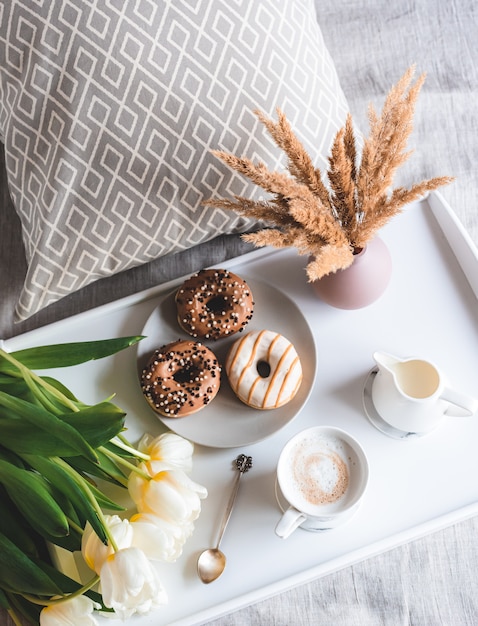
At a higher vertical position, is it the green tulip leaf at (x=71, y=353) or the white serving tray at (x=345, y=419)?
the green tulip leaf at (x=71, y=353)

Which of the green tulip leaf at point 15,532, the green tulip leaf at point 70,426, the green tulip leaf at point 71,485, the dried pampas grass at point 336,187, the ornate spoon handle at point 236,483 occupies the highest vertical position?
the dried pampas grass at point 336,187

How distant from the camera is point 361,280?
0.90 metres

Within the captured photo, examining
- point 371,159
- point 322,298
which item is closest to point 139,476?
point 322,298

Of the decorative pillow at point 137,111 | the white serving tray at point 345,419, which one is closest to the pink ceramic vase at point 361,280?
the white serving tray at point 345,419

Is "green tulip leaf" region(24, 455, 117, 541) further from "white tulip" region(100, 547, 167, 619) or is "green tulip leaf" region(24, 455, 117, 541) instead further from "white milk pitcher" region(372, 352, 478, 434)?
"white milk pitcher" region(372, 352, 478, 434)

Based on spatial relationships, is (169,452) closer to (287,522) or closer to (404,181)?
(287,522)

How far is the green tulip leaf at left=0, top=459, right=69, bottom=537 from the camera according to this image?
73cm

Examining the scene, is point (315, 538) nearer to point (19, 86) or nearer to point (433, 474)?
point (433, 474)

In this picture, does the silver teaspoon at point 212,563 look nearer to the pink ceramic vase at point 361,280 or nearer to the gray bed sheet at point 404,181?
the gray bed sheet at point 404,181

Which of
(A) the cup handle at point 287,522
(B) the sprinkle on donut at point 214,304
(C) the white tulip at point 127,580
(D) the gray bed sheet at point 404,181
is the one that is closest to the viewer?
(C) the white tulip at point 127,580

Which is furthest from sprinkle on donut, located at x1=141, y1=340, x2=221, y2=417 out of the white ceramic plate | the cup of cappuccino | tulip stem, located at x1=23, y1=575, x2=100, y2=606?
tulip stem, located at x1=23, y1=575, x2=100, y2=606

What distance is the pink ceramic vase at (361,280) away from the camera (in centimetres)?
89

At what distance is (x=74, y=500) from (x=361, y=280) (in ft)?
1.53

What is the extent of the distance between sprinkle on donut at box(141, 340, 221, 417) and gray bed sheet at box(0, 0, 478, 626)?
0.65 ft
